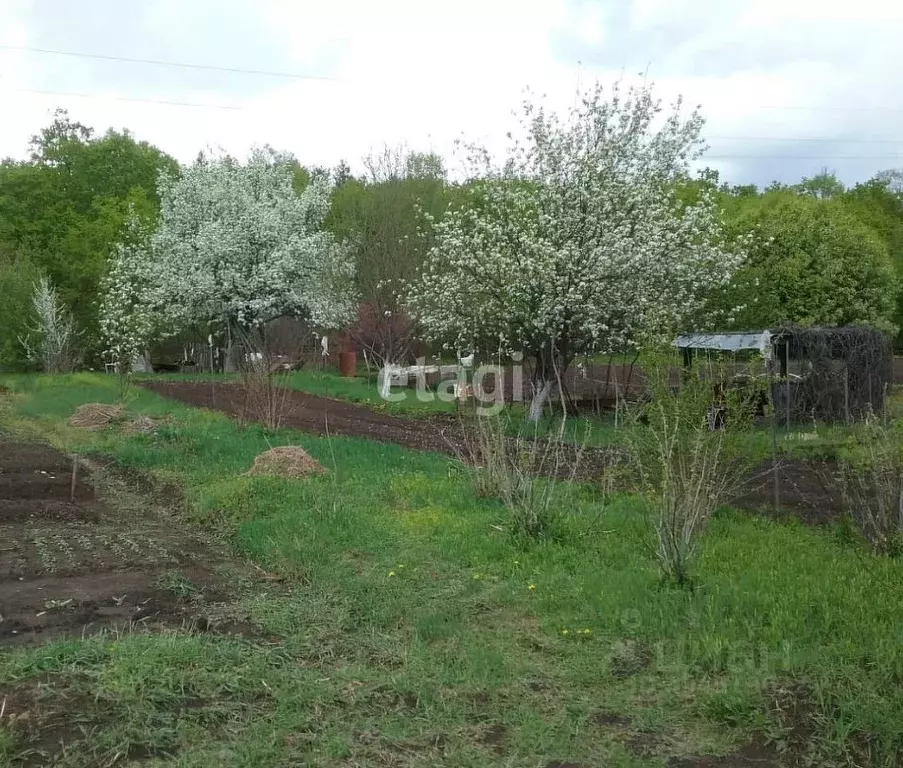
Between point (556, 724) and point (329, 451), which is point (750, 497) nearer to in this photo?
point (329, 451)

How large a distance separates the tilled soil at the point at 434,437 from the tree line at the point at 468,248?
2.18 m

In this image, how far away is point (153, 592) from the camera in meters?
5.94

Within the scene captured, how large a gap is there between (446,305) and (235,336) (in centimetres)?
1456

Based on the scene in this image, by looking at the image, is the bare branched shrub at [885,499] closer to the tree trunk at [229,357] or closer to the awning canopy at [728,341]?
the awning canopy at [728,341]

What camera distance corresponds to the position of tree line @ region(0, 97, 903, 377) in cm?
1602

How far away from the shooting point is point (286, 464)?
33.2 feet

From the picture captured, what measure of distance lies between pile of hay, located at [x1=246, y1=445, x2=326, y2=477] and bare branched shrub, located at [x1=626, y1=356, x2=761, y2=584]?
3.96 meters

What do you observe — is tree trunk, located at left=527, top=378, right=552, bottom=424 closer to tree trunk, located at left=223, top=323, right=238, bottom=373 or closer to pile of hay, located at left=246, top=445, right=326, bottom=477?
pile of hay, located at left=246, top=445, right=326, bottom=477

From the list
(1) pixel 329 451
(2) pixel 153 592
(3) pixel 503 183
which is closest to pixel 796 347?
(3) pixel 503 183

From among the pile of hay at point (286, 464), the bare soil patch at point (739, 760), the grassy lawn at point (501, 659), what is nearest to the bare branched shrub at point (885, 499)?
the grassy lawn at point (501, 659)

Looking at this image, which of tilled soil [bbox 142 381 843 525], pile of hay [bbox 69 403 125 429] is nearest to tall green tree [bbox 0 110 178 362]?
tilled soil [bbox 142 381 843 525]

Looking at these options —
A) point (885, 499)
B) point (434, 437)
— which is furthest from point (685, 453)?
point (434, 437)

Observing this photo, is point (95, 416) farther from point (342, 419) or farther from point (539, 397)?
point (539, 397)

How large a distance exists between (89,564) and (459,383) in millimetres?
14106
